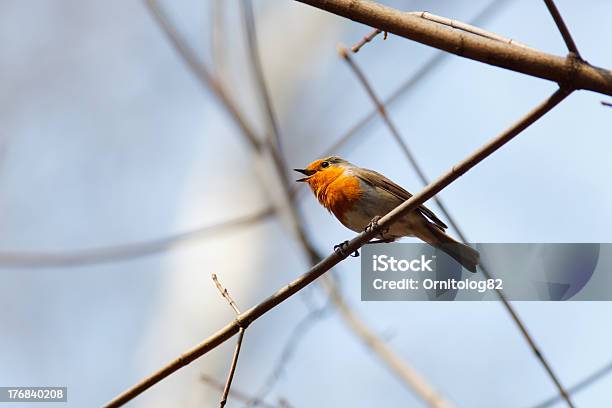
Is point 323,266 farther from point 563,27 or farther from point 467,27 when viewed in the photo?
point 563,27

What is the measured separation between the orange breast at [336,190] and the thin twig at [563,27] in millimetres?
2207

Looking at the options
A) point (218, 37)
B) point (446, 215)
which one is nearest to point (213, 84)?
point (218, 37)

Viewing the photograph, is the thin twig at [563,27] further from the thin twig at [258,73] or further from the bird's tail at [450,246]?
the thin twig at [258,73]

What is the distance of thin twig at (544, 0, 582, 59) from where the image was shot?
1926mm

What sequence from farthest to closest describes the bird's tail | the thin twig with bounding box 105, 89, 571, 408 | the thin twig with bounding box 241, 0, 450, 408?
1. the thin twig with bounding box 241, 0, 450, 408
2. the bird's tail
3. the thin twig with bounding box 105, 89, 571, 408

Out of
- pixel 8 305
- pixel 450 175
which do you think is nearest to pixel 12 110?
pixel 8 305

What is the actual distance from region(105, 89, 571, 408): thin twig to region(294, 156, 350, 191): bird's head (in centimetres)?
167

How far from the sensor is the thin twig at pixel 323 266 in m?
2.06

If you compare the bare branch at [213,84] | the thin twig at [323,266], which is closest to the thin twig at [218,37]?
the bare branch at [213,84]

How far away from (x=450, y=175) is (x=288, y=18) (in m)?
5.21

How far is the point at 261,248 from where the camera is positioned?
568cm

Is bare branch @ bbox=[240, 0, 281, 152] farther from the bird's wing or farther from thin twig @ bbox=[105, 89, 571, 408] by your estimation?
thin twig @ bbox=[105, 89, 571, 408]

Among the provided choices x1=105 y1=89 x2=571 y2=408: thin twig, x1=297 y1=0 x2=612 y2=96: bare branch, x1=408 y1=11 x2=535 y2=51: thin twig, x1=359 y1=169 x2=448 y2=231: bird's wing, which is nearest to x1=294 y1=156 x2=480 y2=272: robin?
x1=359 y1=169 x2=448 y2=231: bird's wing

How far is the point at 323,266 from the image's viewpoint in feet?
7.92
